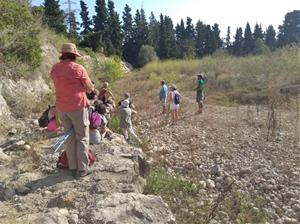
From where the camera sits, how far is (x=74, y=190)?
4652 mm

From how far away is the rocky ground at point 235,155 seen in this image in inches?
277

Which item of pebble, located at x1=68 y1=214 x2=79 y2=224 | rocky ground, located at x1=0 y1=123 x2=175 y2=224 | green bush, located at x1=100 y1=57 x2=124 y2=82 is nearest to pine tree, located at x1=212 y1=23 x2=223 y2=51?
green bush, located at x1=100 y1=57 x2=124 y2=82

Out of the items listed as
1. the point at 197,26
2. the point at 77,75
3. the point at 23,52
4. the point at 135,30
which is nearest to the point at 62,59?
the point at 77,75

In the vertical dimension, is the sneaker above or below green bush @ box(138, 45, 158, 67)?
below

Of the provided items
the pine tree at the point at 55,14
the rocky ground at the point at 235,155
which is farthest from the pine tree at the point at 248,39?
the rocky ground at the point at 235,155

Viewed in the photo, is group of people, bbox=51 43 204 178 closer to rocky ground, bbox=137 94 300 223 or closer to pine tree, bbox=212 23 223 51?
rocky ground, bbox=137 94 300 223

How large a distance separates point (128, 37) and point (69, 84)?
169 ft

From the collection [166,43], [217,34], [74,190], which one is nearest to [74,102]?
[74,190]

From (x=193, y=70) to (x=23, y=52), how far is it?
17.2 metres

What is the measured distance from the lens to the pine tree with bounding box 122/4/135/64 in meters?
51.5

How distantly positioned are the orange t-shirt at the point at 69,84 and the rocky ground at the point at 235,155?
9.19ft

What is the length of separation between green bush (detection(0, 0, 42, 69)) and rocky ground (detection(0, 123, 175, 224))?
4805 mm

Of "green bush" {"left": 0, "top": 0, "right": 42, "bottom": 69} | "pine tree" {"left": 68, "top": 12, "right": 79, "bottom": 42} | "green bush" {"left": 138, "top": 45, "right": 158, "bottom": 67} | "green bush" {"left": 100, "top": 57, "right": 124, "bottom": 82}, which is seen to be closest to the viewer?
"green bush" {"left": 0, "top": 0, "right": 42, "bottom": 69}

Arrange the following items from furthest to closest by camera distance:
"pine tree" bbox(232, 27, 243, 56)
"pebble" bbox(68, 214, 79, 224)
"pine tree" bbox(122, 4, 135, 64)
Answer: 1. "pine tree" bbox(232, 27, 243, 56)
2. "pine tree" bbox(122, 4, 135, 64)
3. "pebble" bbox(68, 214, 79, 224)
